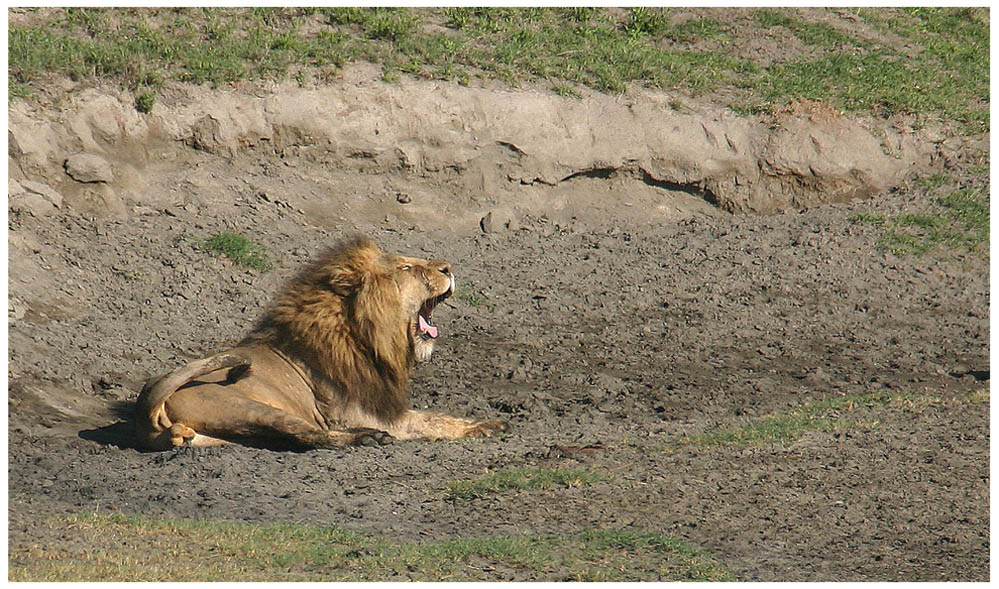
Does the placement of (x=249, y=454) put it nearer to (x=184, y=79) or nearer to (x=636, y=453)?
(x=636, y=453)

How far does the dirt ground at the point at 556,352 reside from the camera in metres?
6.35

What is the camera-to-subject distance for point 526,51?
15812 mm

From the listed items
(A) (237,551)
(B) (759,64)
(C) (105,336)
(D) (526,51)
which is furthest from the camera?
(B) (759,64)

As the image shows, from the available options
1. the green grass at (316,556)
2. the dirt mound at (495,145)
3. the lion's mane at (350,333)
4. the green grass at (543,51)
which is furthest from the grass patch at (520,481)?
the green grass at (543,51)

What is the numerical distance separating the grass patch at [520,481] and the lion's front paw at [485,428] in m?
Answer: 1.31

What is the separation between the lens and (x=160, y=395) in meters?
7.45

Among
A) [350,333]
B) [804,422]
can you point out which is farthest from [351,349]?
[804,422]

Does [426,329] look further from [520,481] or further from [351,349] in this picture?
[520,481]

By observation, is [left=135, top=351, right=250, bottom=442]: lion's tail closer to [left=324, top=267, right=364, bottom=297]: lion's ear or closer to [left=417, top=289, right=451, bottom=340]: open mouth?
[left=324, top=267, right=364, bottom=297]: lion's ear

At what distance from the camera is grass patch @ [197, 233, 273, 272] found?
1256 cm

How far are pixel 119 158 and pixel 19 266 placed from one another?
2379 millimetres

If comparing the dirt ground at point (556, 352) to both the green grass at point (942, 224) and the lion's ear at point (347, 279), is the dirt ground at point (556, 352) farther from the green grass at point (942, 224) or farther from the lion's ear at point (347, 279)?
the lion's ear at point (347, 279)

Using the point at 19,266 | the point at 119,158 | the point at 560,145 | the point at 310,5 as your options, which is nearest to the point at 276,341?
the point at 19,266

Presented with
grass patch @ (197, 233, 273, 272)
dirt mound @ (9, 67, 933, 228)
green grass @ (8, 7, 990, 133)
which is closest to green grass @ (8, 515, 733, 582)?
grass patch @ (197, 233, 273, 272)
